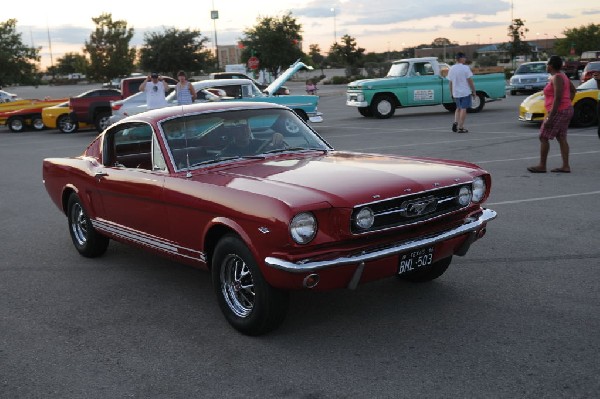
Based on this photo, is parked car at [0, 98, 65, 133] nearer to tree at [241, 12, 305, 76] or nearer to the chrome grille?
the chrome grille

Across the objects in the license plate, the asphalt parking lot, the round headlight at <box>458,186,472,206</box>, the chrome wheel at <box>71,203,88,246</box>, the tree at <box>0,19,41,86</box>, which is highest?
the tree at <box>0,19,41,86</box>

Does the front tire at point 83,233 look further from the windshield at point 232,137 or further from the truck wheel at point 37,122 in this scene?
the truck wheel at point 37,122

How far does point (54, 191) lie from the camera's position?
7.25 metres

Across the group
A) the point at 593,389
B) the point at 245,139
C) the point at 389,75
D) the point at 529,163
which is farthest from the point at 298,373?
the point at 389,75

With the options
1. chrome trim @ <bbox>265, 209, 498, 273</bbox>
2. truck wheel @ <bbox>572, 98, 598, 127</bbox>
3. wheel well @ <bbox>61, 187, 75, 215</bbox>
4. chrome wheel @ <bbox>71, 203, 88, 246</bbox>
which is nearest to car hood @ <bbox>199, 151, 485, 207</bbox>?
chrome trim @ <bbox>265, 209, 498, 273</bbox>

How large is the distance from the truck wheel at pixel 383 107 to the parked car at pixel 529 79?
10247 mm

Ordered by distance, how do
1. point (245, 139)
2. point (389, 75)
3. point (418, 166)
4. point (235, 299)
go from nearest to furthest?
point (235, 299) < point (418, 166) < point (245, 139) < point (389, 75)

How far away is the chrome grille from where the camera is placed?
430cm

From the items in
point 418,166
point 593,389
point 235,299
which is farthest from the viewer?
point 418,166

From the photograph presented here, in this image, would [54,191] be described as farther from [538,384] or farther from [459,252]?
[538,384]

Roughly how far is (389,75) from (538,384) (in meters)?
20.2

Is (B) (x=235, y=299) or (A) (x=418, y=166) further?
(A) (x=418, y=166)

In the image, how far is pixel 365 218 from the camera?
4250 mm

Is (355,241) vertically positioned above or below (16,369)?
above
